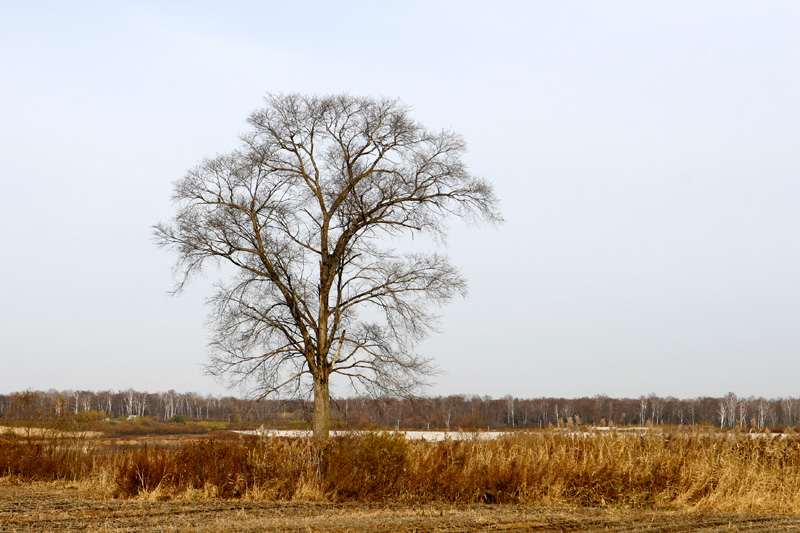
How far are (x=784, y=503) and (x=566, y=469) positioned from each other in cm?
365

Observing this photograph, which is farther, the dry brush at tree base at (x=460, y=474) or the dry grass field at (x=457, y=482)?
the dry brush at tree base at (x=460, y=474)

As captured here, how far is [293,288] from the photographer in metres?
20.1

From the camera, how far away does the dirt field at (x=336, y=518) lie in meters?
8.03

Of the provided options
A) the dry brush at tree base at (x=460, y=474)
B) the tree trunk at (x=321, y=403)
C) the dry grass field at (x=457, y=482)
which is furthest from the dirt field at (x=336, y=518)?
the tree trunk at (x=321, y=403)

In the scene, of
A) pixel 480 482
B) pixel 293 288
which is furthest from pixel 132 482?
pixel 293 288

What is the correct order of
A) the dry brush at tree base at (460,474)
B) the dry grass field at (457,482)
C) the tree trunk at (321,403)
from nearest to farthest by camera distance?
the dry grass field at (457,482) < the dry brush at tree base at (460,474) < the tree trunk at (321,403)

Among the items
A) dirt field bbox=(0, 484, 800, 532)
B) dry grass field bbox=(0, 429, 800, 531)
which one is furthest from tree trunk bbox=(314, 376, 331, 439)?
dirt field bbox=(0, 484, 800, 532)

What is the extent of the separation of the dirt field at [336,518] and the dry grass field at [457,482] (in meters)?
0.04

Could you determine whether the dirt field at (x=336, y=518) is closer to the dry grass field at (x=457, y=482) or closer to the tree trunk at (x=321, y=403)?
the dry grass field at (x=457, y=482)

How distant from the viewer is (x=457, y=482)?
1162 centimetres

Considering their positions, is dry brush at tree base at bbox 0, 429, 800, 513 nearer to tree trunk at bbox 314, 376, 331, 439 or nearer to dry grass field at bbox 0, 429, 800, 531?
dry grass field at bbox 0, 429, 800, 531

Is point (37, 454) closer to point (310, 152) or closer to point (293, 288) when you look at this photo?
point (293, 288)

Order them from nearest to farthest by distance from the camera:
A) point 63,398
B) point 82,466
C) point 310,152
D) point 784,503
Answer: point 784,503
point 82,466
point 63,398
point 310,152

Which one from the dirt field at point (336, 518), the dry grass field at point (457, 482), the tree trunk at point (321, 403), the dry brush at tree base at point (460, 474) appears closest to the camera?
the dirt field at point (336, 518)
